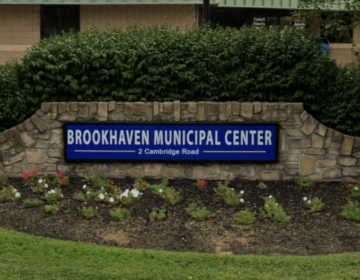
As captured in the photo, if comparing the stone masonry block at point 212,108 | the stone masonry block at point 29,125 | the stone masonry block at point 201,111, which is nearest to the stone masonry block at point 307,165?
the stone masonry block at point 212,108

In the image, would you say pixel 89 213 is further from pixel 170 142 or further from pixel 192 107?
pixel 192 107

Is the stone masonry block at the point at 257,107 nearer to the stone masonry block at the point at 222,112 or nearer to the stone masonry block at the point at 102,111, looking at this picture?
the stone masonry block at the point at 222,112

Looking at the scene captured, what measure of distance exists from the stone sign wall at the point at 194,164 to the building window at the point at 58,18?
400 inches

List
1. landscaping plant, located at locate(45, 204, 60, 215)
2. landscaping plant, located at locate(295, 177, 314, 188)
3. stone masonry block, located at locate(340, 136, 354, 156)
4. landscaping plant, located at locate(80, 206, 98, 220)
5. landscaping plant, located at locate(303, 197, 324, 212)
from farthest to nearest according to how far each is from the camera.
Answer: stone masonry block, located at locate(340, 136, 354, 156) → landscaping plant, located at locate(295, 177, 314, 188) → landscaping plant, located at locate(303, 197, 324, 212) → landscaping plant, located at locate(45, 204, 60, 215) → landscaping plant, located at locate(80, 206, 98, 220)

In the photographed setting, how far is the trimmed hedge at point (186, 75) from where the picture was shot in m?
7.77

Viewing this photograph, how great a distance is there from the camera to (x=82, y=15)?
16891mm

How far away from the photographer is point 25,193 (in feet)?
23.1

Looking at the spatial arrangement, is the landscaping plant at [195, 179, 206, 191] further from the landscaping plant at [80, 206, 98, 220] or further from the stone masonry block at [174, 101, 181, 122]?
the landscaping plant at [80, 206, 98, 220]

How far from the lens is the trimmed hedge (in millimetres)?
7770

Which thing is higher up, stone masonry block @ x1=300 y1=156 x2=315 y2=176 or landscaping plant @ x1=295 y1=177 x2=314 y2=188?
stone masonry block @ x1=300 y1=156 x2=315 y2=176

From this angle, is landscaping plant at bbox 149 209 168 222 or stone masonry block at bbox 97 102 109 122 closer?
landscaping plant at bbox 149 209 168 222

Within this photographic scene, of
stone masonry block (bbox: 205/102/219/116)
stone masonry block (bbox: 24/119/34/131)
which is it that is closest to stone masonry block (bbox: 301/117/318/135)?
stone masonry block (bbox: 205/102/219/116)

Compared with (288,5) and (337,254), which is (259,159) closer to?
(337,254)

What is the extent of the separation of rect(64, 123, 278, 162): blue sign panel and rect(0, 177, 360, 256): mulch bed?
65 cm
